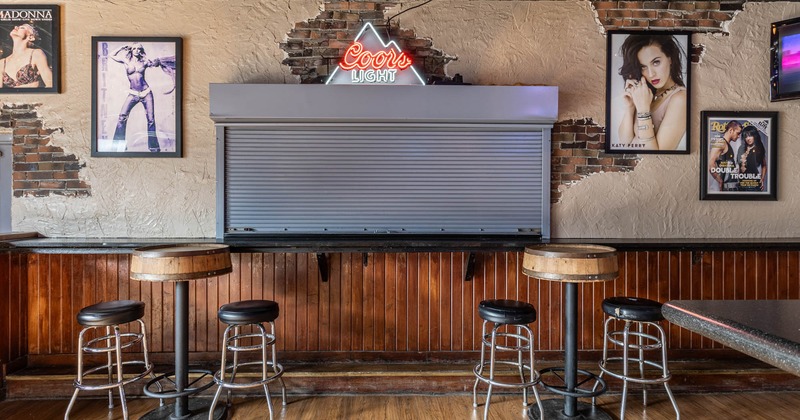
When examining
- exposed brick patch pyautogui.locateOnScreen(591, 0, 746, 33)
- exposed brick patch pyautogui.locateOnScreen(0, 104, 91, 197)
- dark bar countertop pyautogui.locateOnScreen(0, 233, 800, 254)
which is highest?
exposed brick patch pyautogui.locateOnScreen(591, 0, 746, 33)

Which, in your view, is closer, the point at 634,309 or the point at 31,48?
the point at 634,309

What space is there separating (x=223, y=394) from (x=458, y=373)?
1709mm

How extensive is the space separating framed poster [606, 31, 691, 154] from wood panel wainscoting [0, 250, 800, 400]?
0.93 metres

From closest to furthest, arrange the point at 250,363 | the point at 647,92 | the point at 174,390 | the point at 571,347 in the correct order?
the point at 571,347 → the point at 250,363 → the point at 174,390 → the point at 647,92

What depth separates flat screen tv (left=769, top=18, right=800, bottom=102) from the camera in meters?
3.48

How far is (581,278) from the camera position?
8.36ft

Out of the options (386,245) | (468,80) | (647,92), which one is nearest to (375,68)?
(468,80)

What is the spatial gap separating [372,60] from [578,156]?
6.02ft

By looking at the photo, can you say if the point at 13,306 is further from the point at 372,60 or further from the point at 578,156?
the point at 578,156

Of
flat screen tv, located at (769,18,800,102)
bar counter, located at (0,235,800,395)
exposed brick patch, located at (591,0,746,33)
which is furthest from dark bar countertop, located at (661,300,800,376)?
flat screen tv, located at (769,18,800,102)

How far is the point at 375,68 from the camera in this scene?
3.19 m

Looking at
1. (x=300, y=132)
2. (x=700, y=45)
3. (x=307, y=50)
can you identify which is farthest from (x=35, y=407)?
(x=700, y=45)

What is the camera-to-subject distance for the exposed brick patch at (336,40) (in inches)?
138

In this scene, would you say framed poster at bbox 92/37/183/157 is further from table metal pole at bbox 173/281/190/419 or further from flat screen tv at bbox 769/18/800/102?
flat screen tv at bbox 769/18/800/102
